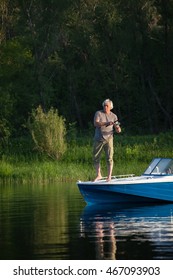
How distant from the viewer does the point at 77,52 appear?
7875cm

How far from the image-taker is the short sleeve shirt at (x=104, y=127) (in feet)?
100

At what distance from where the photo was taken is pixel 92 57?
7681 centimetres

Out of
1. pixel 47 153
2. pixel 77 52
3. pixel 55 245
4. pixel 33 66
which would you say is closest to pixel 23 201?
pixel 55 245

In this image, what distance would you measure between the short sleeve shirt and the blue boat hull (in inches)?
46.9

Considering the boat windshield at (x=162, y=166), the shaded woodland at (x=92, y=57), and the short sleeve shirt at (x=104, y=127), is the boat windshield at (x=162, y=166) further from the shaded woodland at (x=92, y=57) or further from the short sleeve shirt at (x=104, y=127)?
the shaded woodland at (x=92, y=57)

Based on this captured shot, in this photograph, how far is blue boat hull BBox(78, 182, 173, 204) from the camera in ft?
101

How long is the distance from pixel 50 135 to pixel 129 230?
95.3 feet

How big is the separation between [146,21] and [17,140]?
12.9 m

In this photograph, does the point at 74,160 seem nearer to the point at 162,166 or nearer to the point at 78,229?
the point at 162,166

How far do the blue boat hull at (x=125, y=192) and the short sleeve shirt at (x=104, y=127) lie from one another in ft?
3.91

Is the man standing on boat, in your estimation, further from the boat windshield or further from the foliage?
the foliage
